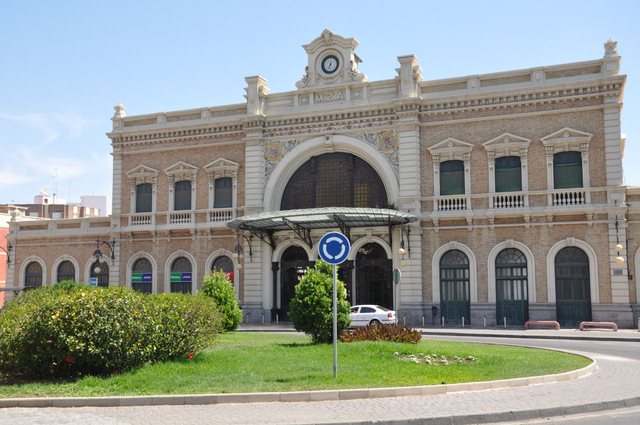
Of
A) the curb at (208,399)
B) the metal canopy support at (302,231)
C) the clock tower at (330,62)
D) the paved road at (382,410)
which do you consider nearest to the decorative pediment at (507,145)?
the clock tower at (330,62)

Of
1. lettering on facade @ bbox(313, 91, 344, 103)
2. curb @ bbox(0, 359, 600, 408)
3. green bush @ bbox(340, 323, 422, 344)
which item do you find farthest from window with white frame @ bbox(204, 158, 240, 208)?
curb @ bbox(0, 359, 600, 408)

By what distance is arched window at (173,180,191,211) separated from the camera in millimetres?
39250

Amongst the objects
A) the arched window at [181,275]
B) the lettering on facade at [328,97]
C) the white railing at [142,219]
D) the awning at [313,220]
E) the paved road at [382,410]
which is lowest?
the paved road at [382,410]

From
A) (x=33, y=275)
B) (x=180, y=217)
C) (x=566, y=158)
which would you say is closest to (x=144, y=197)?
(x=180, y=217)

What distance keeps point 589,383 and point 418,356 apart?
4.37m

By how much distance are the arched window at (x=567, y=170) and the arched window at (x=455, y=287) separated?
19.7ft

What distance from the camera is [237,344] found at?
2014 centimetres

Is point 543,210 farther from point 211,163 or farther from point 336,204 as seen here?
point 211,163

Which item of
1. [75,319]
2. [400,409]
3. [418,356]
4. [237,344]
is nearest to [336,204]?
[237,344]

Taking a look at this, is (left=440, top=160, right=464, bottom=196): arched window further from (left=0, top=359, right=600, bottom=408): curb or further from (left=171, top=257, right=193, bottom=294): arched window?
(left=0, top=359, right=600, bottom=408): curb

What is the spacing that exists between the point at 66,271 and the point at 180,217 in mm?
9981

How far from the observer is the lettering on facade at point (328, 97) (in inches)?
1423

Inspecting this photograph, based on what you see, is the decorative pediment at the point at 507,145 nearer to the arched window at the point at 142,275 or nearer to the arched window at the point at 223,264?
the arched window at the point at 223,264

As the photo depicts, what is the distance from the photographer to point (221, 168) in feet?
125
